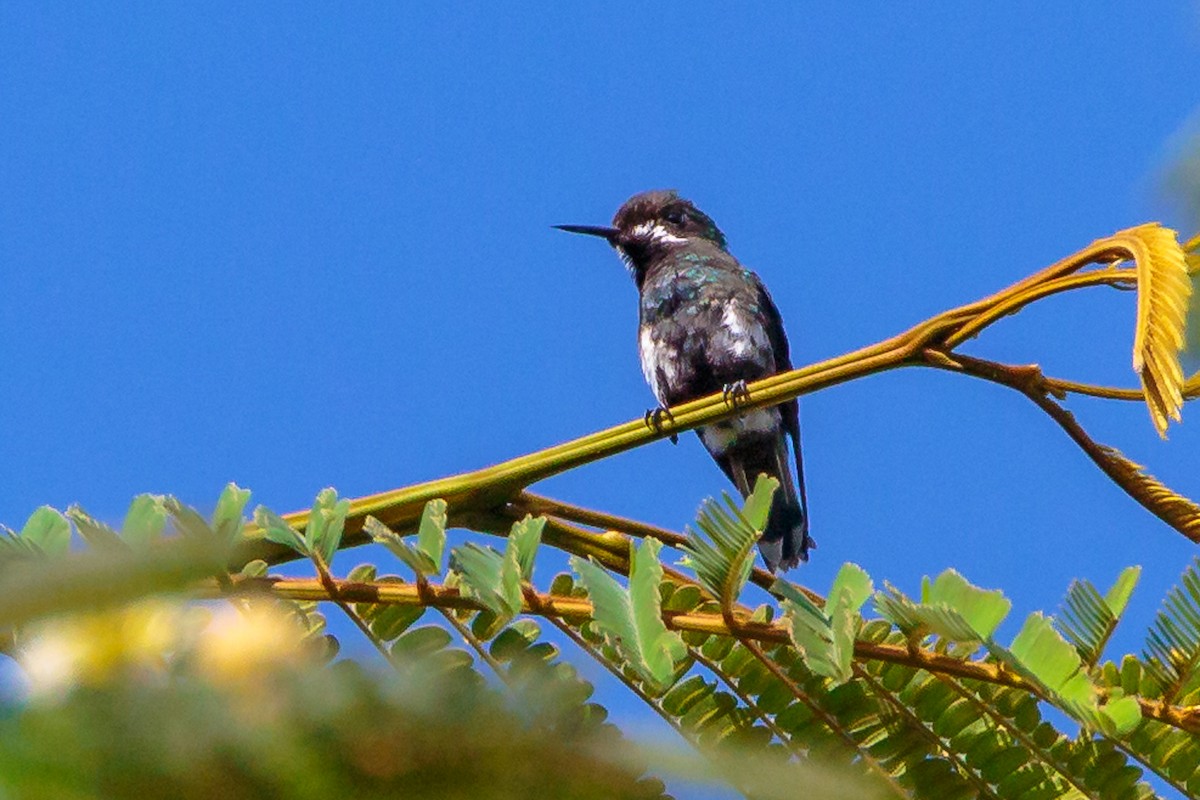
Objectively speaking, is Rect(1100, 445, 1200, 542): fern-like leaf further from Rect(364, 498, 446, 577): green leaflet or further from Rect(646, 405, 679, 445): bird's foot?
Rect(364, 498, 446, 577): green leaflet

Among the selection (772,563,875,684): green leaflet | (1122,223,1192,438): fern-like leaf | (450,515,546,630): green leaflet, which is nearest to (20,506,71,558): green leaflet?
(450,515,546,630): green leaflet

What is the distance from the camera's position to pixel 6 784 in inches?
12.8

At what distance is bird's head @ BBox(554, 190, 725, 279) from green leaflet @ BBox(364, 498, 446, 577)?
17.3 ft

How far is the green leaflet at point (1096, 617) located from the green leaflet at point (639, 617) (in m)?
0.47

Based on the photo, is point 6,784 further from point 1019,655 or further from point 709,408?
point 709,408

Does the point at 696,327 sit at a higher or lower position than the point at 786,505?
higher

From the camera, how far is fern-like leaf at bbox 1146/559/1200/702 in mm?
1646

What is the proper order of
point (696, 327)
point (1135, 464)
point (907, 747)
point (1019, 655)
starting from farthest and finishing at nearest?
point (696, 327) → point (1135, 464) → point (907, 747) → point (1019, 655)

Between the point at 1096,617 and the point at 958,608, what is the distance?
0.32m

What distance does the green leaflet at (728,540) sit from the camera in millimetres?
1619

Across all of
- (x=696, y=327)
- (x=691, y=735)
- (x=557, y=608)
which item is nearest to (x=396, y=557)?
(x=557, y=608)

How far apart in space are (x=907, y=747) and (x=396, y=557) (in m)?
0.69

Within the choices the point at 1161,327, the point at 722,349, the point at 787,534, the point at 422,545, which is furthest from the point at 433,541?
the point at 722,349

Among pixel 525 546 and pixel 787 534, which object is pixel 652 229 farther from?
pixel 525 546
